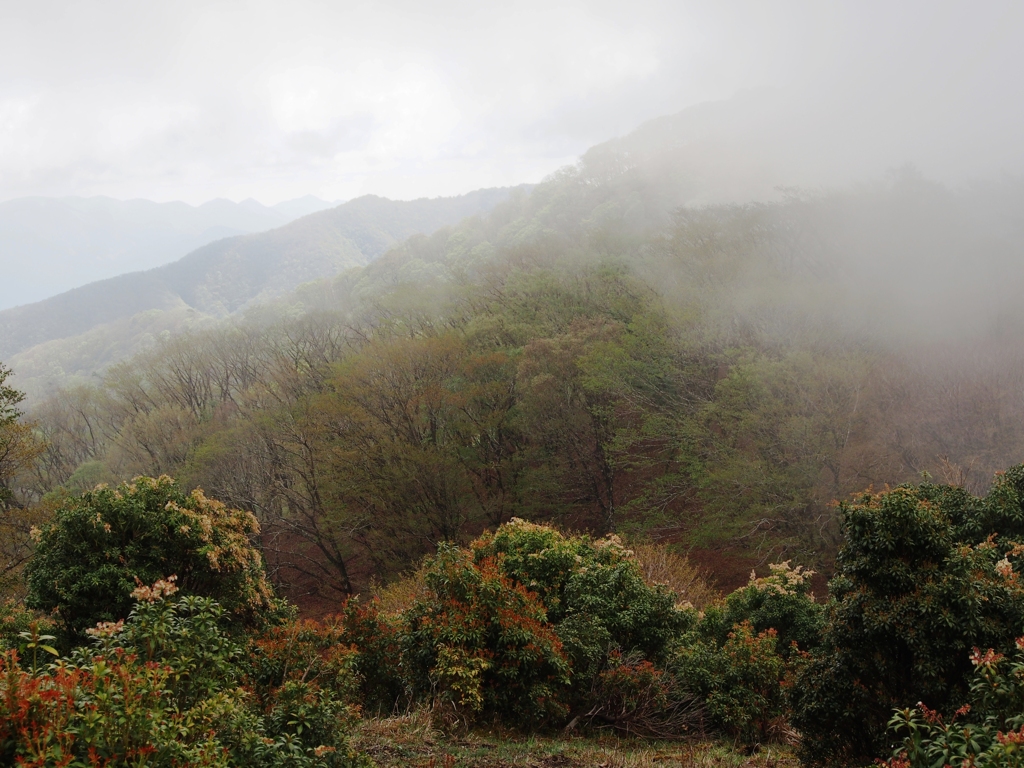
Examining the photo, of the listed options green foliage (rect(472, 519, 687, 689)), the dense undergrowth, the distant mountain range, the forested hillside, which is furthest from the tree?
the distant mountain range

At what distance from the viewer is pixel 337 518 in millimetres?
27109

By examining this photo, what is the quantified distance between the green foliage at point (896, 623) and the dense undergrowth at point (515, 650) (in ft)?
0.07

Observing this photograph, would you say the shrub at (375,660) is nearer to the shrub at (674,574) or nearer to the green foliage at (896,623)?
the green foliage at (896,623)

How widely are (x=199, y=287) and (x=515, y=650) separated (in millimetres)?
147367

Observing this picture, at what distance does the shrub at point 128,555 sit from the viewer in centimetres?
941

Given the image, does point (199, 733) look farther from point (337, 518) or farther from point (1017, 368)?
point (1017, 368)

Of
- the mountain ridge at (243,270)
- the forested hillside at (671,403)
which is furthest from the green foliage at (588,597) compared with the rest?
the mountain ridge at (243,270)

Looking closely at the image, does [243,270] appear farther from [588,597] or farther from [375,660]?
[588,597]

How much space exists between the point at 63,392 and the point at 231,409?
23.1m

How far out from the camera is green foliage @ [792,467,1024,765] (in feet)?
21.3

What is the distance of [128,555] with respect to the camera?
9766mm

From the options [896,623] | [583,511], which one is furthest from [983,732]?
[583,511]

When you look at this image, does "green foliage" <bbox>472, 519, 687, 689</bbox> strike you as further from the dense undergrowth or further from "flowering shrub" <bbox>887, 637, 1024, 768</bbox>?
"flowering shrub" <bbox>887, 637, 1024, 768</bbox>

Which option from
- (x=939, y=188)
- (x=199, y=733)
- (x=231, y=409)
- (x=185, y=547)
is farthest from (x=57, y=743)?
(x=939, y=188)
